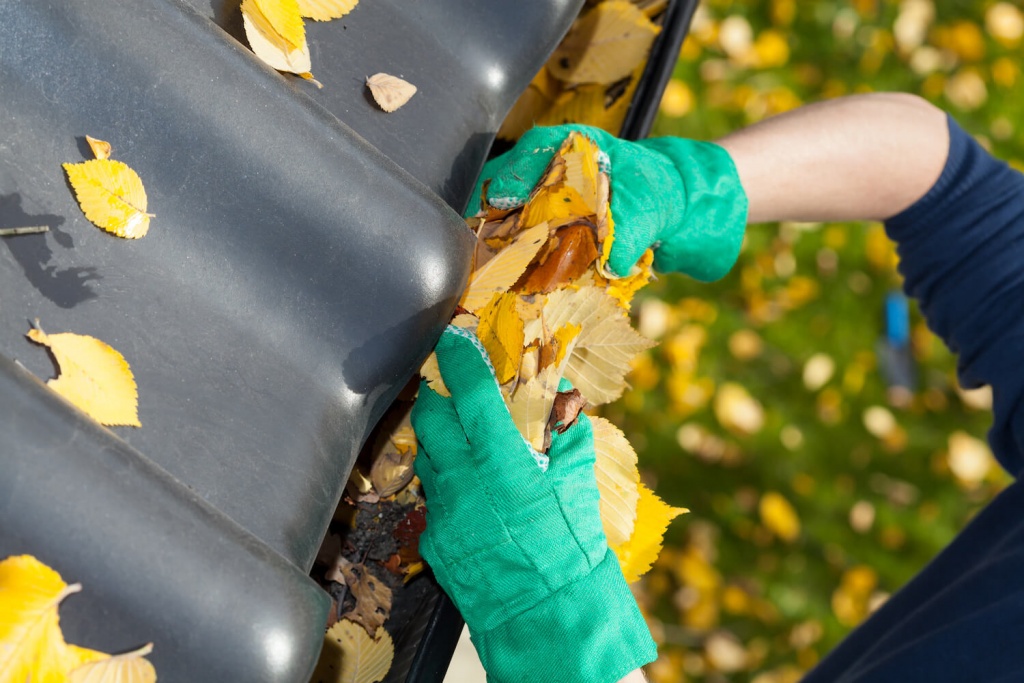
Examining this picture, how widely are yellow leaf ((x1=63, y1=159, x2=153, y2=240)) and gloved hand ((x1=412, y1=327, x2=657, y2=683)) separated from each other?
323mm

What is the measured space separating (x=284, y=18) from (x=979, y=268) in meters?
1.19

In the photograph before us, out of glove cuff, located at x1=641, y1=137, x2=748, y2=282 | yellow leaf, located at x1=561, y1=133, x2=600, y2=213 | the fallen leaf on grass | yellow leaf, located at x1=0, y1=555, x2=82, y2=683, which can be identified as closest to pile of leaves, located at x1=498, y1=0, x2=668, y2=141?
glove cuff, located at x1=641, y1=137, x2=748, y2=282

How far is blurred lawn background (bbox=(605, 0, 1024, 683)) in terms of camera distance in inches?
103

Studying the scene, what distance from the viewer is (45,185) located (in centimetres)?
71

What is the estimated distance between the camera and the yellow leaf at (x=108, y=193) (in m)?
0.69

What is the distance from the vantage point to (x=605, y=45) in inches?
54.1

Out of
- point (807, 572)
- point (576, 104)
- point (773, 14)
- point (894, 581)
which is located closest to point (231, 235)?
point (576, 104)

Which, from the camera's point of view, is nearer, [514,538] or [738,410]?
[514,538]

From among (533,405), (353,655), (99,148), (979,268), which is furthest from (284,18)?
(979,268)

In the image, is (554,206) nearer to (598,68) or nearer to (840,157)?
(598,68)

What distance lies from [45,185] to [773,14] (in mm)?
2813

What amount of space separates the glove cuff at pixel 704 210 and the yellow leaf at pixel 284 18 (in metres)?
0.61

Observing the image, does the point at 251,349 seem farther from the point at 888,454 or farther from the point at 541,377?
the point at 888,454

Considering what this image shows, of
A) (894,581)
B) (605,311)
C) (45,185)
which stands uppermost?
(45,185)
